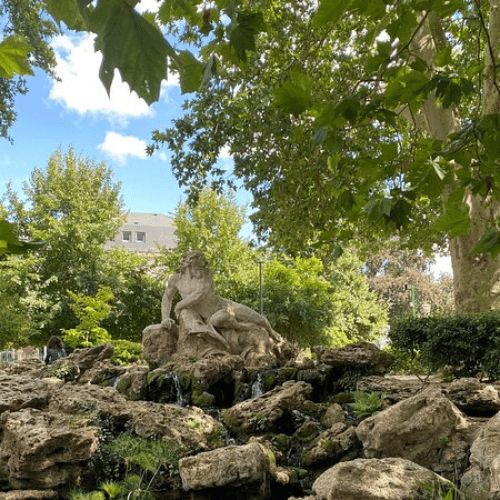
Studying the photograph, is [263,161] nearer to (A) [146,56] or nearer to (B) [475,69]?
(B) [475,69]

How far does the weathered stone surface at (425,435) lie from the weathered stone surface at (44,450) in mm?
3477

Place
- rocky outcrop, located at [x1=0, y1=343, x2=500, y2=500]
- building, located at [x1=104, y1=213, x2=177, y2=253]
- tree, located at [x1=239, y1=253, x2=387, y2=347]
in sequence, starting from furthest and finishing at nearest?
building, located at [x1=104, y1=213, x2=177, y2=253] → tree, located at [x1=239, y1=253, x2=387, y2=347] → rocky outcrop, located at [x1=0, y1=343, x2=500, y2=500]

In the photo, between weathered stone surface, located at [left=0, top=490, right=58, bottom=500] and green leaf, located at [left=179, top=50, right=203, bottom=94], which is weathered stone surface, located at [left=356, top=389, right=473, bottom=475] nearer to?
weathered stone surface, located at [left=0, top=490, right=58, bottom=500]

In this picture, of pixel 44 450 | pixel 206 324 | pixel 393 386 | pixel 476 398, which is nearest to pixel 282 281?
pixel 206 324

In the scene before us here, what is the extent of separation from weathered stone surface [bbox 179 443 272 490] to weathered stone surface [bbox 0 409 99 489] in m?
1.45

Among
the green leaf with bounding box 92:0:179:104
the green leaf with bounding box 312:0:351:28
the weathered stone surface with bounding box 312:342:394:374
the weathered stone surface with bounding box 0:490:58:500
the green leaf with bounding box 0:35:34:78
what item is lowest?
the weathered stone surface with bounding box 0:490:58:500

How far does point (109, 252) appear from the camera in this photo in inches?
1211

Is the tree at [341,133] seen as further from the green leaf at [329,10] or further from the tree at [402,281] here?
the tree at [402,281]

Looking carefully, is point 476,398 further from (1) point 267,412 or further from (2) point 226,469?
(2) point 226,469

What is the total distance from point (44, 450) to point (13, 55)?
21.8 ft

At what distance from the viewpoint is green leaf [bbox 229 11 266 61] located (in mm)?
1973

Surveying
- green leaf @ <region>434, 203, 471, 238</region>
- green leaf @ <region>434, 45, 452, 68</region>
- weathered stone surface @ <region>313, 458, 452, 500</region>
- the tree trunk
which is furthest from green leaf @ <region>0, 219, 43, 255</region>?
the tree trunk

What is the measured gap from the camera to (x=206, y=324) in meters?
12.6

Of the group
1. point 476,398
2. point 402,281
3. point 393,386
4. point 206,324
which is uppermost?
point 402,281
